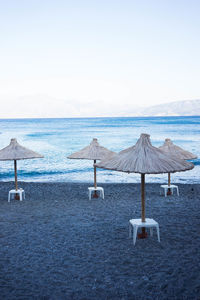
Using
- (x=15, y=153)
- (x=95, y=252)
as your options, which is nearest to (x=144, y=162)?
(x=95, y=252)

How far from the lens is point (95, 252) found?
15.8 feet

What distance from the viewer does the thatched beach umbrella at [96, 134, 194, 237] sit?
4777 mm

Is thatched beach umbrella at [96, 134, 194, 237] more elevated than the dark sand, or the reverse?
thatched beach umbrella at [96, 134, 194, 237]

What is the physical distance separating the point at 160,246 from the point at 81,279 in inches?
64.3

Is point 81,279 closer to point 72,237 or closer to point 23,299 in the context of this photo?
point 23,299

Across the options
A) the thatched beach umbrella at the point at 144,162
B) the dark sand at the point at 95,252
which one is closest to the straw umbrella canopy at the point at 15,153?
the dark sand at the point at 95,252

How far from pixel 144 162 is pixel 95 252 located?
1.61 metres

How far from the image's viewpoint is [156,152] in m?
5.10

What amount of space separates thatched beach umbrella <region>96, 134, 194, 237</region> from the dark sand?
1.29 m

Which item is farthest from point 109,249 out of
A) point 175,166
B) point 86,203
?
point 86,203

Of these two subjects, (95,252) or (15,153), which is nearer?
(95,252)

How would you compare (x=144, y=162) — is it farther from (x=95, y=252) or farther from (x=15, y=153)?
(x=15, y=153)

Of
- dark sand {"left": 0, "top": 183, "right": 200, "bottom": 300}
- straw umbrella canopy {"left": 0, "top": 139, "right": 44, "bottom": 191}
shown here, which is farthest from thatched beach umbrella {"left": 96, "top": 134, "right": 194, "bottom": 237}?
straw umbrella canopy {"left": 0, "top": 139, "right": 44, "bottom": 191}

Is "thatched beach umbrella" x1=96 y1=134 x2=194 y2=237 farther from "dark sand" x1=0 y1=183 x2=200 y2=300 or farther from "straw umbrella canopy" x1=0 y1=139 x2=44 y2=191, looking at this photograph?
"straw umbrella canopy" x1=0 y1=139 x2=44 y2=191
